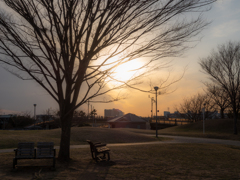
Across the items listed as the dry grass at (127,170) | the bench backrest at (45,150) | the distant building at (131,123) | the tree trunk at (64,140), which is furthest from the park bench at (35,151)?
the distant building at (131,123)

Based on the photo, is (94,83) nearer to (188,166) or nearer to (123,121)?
(188,166)

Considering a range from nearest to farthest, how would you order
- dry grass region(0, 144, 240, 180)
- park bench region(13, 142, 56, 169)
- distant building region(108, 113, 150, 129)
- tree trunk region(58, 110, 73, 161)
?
dry grass region(0, 144, 240, 180)
park bench region(13, 142, 56, 169)
tree trunk region(58, 110, 73, 161)
distant building region(108, 113, 150, 129)

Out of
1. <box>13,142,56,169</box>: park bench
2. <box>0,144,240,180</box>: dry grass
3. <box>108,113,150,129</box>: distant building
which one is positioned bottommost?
<box>108,113,150,129</box>: distant building

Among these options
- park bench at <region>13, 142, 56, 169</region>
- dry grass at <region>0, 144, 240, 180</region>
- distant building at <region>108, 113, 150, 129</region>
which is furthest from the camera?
distant building at <region>108, 113, 150, 129</region>

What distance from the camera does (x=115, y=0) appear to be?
7426 mm

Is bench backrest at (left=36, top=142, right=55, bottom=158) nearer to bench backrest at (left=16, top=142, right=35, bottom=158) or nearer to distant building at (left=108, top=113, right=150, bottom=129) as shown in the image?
bench backrest at (left=16, top=142, right=35, bottom=158)

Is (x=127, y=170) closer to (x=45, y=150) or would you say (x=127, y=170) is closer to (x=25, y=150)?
(x=45, y=150)

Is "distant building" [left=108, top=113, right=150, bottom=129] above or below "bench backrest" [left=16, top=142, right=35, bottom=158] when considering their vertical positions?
below

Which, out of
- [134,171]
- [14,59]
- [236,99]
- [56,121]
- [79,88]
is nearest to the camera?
[134,171]

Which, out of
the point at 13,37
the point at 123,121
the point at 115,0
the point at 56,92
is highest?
the point at 115,0

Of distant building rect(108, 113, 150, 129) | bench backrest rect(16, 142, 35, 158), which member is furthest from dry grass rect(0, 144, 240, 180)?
distant building rect(108, 113, 150, 129)

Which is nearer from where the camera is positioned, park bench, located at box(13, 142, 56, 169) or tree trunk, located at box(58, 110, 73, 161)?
park bench, located at box(13, 142, 56, 169)

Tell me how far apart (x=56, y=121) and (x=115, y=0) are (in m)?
40.1

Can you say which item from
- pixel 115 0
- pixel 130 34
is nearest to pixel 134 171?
pixel 130 34
